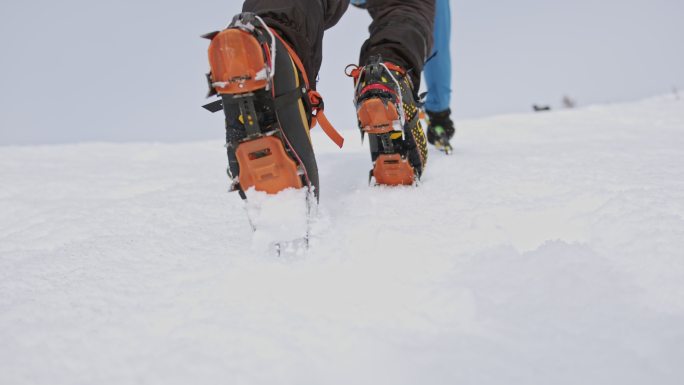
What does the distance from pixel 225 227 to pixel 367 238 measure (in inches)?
16.7

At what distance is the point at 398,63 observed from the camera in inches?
55.9

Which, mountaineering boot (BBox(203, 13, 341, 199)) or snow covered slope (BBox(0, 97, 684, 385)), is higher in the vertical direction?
mountaineering boot (BBox(203, 13, 341, 199))

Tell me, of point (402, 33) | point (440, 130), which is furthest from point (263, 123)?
point (440, 130)

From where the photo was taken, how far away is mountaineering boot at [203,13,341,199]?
895 mm

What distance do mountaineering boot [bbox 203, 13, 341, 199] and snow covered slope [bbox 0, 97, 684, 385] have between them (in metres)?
0.16

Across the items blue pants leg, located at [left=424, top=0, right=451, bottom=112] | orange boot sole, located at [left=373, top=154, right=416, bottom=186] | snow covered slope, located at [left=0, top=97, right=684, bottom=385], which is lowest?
snow covered slope, located at [left=0, top=97, right=684, bottom=385]

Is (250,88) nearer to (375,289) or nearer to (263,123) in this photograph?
(263,123)

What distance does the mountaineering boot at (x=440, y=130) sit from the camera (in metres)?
2.29

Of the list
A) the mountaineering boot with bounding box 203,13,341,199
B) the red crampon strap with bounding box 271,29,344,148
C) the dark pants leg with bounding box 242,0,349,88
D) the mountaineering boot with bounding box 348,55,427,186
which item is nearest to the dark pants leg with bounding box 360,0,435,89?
the mountaineering boot with bounding box 348,55,427,186

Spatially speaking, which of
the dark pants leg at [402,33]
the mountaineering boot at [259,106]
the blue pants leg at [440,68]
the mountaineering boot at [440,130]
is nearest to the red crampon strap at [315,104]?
the mountaineering boot at [259,106]

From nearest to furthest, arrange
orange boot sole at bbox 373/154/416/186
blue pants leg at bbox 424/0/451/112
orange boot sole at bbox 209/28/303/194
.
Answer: orange boot sole at bbox 209/28/303/194
orange boot sole at bbox 373/154/416/186
blue pants leg at bbox 424/0/451/112

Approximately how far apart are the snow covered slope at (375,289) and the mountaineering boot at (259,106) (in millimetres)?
156

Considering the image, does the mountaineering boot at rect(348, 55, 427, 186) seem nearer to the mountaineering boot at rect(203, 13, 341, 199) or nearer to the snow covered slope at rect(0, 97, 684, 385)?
the snow covered slope at rect(0, 97, 684, 385)

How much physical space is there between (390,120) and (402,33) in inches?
14.9
